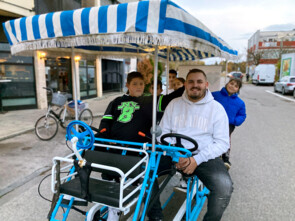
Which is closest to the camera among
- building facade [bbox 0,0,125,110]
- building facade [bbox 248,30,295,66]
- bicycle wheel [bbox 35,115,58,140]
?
bicycle wheel [bbox 35,115,58,140]

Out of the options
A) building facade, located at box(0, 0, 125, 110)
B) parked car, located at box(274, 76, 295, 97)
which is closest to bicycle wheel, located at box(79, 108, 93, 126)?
building facade, located at box(0, 0, 125, 110)

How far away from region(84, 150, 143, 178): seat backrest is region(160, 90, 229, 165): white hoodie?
69 centimetres

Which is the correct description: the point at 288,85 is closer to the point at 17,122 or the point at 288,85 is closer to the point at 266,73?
the point at 266,73

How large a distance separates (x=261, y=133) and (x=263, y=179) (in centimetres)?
338

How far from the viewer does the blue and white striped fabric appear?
6.07ft

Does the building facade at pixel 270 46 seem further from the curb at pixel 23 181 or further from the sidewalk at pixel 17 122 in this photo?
the curb at pixel 23 181

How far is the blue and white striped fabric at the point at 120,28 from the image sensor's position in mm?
1852

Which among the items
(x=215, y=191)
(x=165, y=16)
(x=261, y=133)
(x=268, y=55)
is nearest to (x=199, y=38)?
(x=165, y=16)

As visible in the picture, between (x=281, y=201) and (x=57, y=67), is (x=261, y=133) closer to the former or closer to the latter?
(x=281, y=201)

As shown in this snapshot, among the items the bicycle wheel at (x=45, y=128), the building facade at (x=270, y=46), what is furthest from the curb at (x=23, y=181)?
the building facade at (x=270, y=46)

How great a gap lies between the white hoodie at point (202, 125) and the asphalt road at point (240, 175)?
1.09 m

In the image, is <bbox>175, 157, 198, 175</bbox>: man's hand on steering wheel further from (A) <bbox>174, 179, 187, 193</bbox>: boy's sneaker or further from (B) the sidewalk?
(B) the sidewalk

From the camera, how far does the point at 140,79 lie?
10.0ft

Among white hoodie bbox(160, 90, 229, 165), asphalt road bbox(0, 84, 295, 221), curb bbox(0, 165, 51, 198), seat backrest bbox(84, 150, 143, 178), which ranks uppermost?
white hoodie bbox(160, 90, 229, 165)
